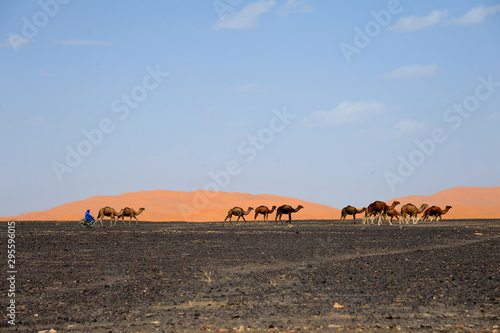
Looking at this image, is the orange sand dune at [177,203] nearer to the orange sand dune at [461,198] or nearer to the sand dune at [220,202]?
the sand dune at [220,202]

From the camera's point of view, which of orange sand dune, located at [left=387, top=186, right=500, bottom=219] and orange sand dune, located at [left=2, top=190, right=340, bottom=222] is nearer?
orange sand dune, located at [left=2, top=190, right=340, bottom=222]

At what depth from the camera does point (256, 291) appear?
39.1ft

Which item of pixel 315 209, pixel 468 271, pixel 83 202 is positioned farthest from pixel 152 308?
pixel 83 202

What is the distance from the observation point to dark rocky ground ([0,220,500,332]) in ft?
29.6

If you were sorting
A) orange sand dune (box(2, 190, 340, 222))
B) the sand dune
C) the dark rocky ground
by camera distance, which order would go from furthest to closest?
orange sand dune (box(2, 190, 340, 222)), the sand dune, the dark rocky ground

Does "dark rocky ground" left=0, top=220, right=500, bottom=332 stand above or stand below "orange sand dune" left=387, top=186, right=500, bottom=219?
below

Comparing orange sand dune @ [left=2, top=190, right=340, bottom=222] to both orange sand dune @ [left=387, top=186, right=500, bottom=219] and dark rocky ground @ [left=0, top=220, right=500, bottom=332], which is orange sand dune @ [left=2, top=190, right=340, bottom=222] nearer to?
orange sand dune @ [left=387, top=186, right=500, bottom=219]

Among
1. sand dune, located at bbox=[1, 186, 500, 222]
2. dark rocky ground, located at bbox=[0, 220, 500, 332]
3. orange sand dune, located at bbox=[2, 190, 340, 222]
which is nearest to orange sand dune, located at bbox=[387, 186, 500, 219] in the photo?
sand dune, located at bbox=[1, 186, 500, 222]

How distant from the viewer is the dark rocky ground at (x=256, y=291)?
903 centimetres

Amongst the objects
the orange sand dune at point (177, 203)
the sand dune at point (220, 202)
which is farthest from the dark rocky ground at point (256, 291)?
the orange sand dune at point (177, 203)

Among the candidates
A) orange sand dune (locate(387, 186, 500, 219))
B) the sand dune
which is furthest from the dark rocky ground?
orange sand dune (locate(387, 186, 500, 219))

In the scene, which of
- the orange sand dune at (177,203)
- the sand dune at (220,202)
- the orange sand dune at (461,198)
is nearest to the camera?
the sand dune at (220,202)

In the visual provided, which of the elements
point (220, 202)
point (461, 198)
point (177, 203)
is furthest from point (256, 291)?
point (461, 198)

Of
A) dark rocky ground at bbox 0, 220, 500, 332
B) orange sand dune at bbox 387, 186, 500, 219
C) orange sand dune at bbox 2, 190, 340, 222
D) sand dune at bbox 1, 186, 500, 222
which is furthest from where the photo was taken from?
orange sand dune at bbox 387, 186, 500, 219
